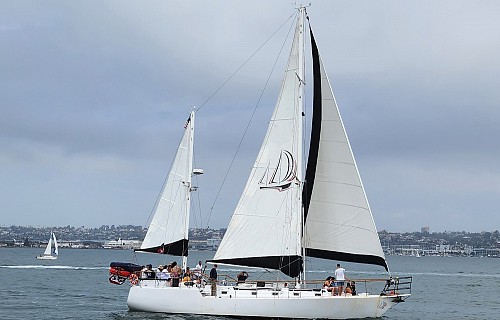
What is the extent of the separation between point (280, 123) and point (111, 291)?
26022 millimetres

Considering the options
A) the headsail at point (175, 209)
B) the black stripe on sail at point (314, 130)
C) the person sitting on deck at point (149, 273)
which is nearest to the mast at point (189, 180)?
the headsail at point (175, 209)

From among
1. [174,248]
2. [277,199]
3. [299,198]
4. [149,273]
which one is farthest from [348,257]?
[174,248]

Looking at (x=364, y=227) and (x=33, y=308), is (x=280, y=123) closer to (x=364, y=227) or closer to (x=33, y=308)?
(x=364, y=227)

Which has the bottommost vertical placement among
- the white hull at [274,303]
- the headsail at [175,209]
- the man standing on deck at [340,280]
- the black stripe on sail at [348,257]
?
the white hull at [274,303]

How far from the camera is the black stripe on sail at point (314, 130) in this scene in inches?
1166

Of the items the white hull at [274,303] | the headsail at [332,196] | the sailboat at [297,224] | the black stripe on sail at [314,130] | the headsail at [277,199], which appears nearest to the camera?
the white hull at [274,303]

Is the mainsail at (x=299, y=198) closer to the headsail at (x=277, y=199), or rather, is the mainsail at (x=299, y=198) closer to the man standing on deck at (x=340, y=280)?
the headsail at (x=277, y=199)

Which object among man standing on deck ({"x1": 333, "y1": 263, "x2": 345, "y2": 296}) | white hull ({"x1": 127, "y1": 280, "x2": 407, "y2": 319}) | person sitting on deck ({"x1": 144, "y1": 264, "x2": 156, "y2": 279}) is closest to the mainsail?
man standing on deck ({"x1": 333, "y1": 263, "x2": 345, "y2": 296})

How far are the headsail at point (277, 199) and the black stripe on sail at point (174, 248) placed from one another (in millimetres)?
3618

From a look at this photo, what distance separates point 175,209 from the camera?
112 ft

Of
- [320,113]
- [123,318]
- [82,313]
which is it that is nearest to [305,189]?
[320,113]

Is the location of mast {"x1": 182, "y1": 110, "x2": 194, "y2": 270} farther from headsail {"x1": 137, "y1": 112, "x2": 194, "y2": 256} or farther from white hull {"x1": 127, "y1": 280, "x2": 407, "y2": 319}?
white hull {"x1": 127, "y1": 280, "x2": 407, "y2": 319}

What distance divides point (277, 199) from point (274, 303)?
13.8ft

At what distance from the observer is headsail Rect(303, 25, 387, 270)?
1126 inches
